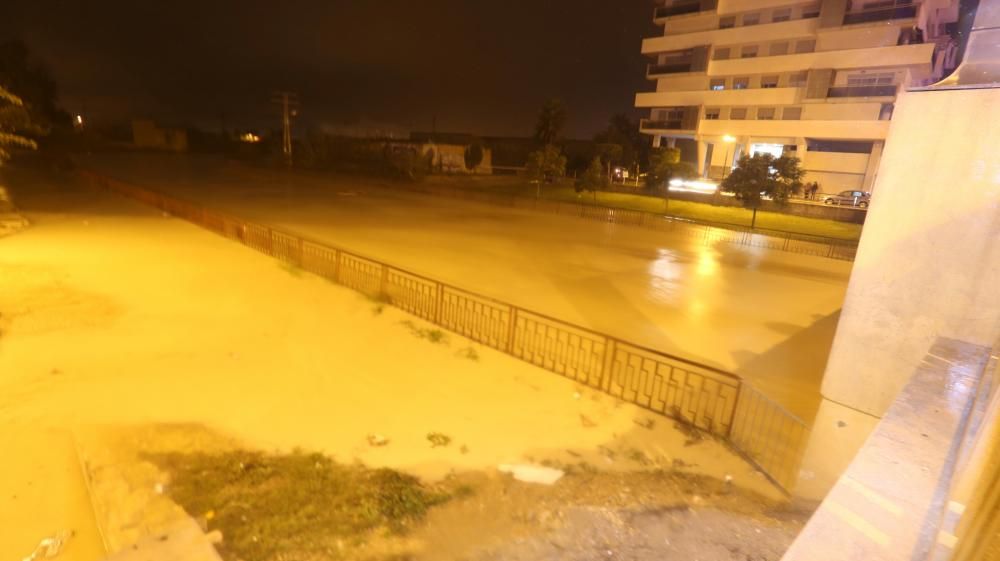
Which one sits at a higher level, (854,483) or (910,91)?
(910,91)

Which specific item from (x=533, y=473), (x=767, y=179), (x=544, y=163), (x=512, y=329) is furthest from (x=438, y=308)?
(x=544, y=163)

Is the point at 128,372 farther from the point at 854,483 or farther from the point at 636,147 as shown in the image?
the point at 636,147

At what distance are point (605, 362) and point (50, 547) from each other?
662 centimetres

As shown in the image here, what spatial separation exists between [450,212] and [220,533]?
23.6 m

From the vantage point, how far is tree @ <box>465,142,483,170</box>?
160 feet

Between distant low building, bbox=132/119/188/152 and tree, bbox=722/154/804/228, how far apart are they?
69.7m

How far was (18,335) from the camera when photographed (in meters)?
8.24

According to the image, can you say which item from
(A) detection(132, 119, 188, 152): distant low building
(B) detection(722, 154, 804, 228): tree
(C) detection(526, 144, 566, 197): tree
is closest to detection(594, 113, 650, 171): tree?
(C) detection(526, 144, 566, 197): tree

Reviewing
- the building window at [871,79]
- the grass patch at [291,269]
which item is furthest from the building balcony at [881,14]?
the grass patch at [291,269]

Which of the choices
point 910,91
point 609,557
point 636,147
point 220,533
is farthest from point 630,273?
point 636,147

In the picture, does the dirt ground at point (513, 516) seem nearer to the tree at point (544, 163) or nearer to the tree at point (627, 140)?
the tree at point (544, 163)

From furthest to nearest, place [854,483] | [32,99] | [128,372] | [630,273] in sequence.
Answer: [32,99] → [630,273] → [128,372] → [854,483]

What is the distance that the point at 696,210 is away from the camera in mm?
29516

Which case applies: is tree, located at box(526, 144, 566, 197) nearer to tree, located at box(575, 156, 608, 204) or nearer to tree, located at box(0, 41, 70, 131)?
tree, located at box(575, 156, 608, 204)
